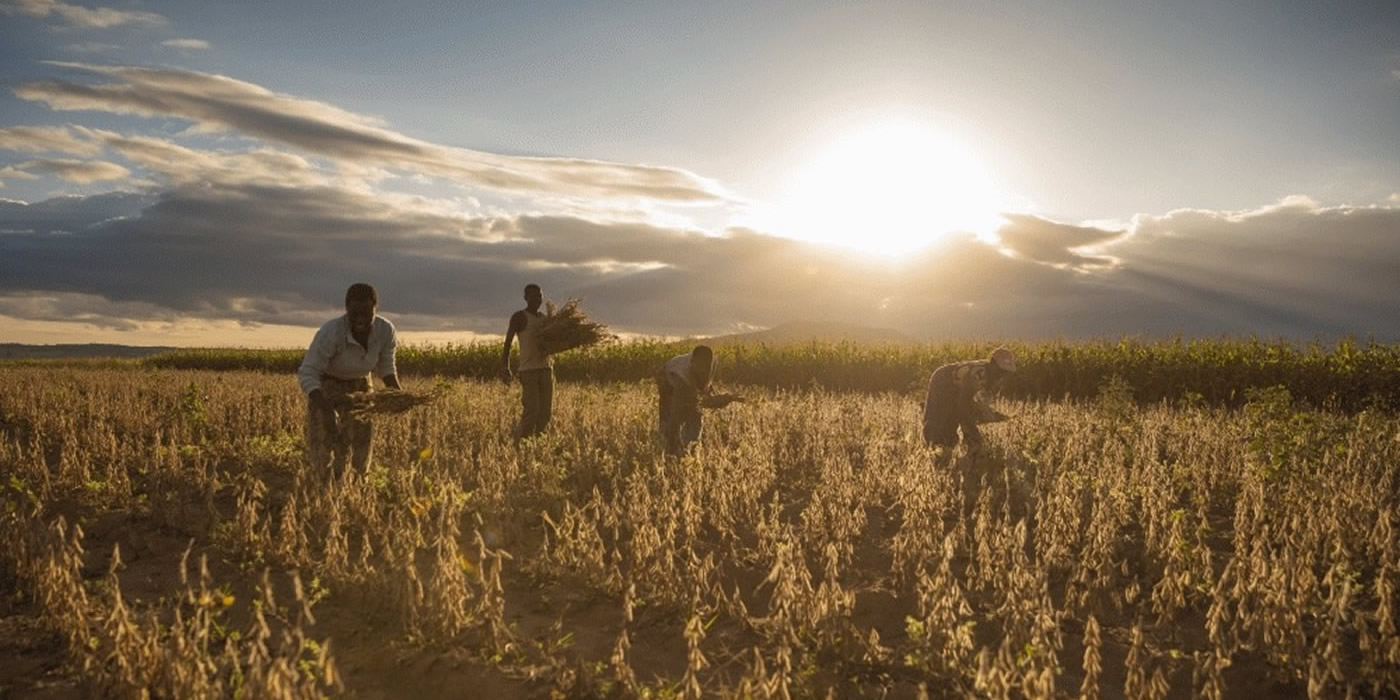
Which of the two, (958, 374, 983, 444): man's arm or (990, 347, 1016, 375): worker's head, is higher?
(990, 347, 1016, 375): worker's head

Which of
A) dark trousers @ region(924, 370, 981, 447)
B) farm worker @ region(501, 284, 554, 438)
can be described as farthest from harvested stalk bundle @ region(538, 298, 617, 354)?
dark trousers @ region(924, 370, 981, 447)

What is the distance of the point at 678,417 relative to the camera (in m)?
9.80

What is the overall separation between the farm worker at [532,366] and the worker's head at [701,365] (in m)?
2.14

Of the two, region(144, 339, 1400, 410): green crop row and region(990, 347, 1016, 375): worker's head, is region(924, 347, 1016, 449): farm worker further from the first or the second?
region(144, 339, 1400, 410): green crop row

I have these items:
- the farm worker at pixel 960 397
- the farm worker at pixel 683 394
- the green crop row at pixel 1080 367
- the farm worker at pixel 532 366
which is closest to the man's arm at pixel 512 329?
the farm worker at pixel 532 366

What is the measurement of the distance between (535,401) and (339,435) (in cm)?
300

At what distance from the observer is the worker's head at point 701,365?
9.31 meters

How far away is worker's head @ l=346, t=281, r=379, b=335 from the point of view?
7.69 m

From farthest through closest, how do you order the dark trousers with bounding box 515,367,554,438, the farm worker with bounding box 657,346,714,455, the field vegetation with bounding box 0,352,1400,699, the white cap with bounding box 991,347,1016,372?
the dark trousers with bounding box 515,367,554,438 → the farm worker with bounding box 657,346,714,455 → the white cap with bounding box 991,347,1016,372 → the field vegetation with bounding box 0,352,1400,699

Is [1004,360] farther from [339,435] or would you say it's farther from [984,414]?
[339,435]

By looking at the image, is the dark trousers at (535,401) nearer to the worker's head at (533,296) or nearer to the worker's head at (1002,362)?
the worker's head at (533,296)

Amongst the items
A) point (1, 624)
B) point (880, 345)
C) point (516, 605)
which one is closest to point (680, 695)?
point (516, 605)

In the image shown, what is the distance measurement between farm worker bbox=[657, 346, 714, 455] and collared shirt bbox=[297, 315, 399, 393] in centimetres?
292

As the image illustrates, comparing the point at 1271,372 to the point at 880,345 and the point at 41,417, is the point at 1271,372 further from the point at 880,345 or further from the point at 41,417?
the point at 41,417
